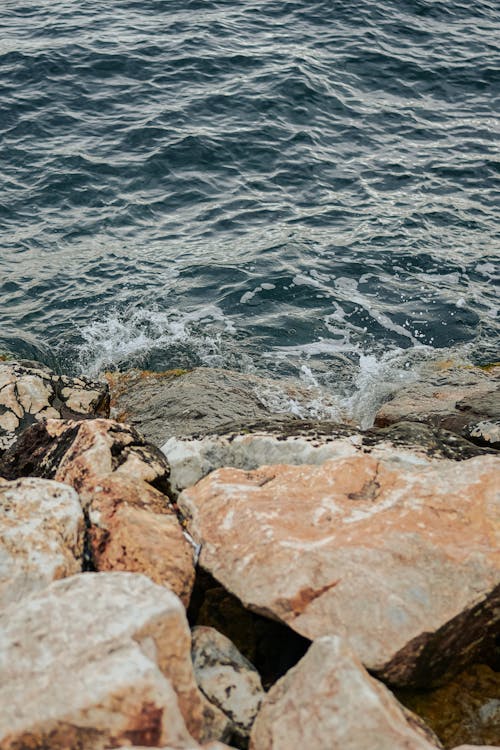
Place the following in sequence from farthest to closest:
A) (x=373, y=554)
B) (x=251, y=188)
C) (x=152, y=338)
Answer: (x=251, y=188)
(x=152, y=338)
(x=373, y=554)

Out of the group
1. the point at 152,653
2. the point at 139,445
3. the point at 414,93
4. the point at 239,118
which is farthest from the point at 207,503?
the point at 414,93

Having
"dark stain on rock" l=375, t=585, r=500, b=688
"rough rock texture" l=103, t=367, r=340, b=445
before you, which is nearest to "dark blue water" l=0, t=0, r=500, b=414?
"rough rock texture" l=103, t=367, r=340, b=445

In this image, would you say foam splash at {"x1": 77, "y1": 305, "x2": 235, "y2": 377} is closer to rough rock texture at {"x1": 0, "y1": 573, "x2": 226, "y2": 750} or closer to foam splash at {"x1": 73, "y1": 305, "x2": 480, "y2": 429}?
foam splash at {"x1": 73, "y1": 305, "x2": 480, "y2": 429}

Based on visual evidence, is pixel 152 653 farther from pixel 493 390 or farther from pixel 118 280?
pixel 118 280

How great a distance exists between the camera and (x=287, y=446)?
5.82 m

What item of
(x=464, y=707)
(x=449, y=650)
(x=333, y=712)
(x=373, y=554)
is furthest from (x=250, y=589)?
(x=464, y=707)

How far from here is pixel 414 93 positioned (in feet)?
59.2

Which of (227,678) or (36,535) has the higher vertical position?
(36,535)

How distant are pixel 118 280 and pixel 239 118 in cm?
648

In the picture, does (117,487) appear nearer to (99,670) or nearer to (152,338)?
(99,670)

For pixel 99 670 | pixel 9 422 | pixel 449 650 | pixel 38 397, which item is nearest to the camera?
pixel 99 670

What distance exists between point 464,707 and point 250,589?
1.36 meters

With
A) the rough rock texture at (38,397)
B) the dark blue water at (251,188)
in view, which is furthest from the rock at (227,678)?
the dark blue water at (251,188)

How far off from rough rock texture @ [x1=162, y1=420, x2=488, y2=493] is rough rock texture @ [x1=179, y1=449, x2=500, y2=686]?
43cm
